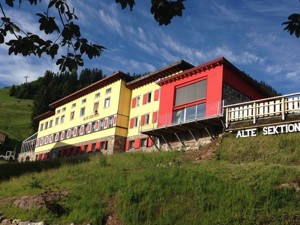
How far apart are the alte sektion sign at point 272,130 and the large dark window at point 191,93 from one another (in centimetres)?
869

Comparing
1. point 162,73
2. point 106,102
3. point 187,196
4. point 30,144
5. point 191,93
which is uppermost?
point 162,73

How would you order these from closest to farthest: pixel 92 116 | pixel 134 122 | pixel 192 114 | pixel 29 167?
pixel 192 114 → pixel 29 167 → pixel 134 122 → pixel 92 116

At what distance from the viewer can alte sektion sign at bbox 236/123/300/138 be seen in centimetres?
2580

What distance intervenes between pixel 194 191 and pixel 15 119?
11860cm

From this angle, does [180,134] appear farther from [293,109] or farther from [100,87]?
[100,87]

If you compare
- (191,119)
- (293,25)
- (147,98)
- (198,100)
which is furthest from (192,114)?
(293,25)

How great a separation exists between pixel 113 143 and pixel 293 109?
2632 centimetres

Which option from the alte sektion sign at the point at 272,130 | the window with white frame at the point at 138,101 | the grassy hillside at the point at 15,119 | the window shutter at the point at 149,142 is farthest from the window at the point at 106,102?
the grassy hillside at the point at 15,119

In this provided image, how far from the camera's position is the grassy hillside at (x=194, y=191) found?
16906 mm

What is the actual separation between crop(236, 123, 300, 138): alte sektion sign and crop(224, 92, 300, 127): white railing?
672mm

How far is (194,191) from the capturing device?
19062 mm

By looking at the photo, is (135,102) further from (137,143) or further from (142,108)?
(137,143)

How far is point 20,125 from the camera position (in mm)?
124125

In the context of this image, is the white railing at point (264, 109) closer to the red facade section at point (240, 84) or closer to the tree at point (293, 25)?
the red facade section at point (240, 84)
